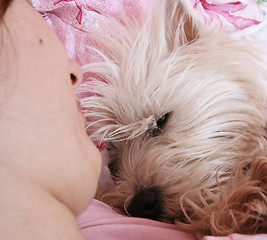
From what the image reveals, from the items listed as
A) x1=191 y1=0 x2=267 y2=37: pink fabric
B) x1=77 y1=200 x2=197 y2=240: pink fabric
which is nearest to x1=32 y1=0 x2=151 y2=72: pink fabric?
x1=191 y1=0 x2=267 y2=37: pink fabric

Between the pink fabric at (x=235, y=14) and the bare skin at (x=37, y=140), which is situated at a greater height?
the bare skin at (x=37, y=140)

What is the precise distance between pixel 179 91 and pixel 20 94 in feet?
2.38

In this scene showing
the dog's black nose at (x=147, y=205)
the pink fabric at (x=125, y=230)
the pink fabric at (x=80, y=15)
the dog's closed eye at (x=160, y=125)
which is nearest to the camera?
the pink fabric at (x=125, y=230)

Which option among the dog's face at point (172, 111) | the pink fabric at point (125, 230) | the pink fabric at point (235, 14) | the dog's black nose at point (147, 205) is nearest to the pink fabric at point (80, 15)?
the dog's face at point (172, 111)

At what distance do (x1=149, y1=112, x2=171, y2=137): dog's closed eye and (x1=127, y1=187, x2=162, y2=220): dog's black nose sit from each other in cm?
22

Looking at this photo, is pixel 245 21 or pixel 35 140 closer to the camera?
pixel 35 140

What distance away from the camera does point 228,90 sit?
1159 mm

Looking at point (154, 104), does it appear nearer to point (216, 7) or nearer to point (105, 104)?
point (105, 104)

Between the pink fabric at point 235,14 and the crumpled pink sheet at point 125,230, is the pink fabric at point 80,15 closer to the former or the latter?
the pink fabric at point 235,14

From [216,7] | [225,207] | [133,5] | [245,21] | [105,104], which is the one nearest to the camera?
[225,207]

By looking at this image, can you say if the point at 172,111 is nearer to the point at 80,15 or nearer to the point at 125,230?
the point at 125,230

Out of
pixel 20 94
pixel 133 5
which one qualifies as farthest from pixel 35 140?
pixel 133 5

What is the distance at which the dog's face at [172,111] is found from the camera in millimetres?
1060

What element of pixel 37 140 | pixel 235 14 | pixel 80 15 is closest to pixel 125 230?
pixel 37 140
